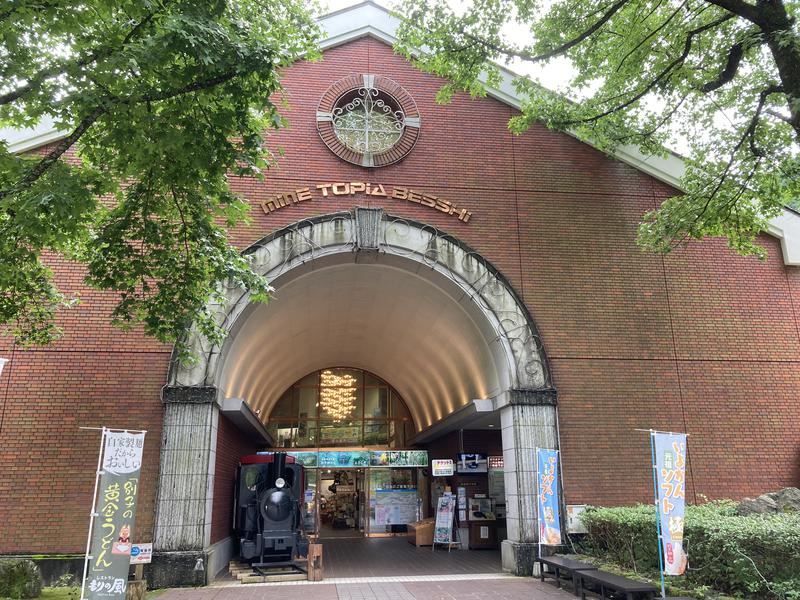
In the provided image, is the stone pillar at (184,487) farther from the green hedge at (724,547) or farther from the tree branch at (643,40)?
the tree branch at (643,40)

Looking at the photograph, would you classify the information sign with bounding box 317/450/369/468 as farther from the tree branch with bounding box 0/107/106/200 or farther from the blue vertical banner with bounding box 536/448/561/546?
the tree branch with bounding box 0/107/106/200

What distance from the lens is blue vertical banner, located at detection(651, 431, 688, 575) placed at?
7.73m

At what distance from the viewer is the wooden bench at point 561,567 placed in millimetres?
9055

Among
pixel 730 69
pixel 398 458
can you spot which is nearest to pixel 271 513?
pixel 398 458

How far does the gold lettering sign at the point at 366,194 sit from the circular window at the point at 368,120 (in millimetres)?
560

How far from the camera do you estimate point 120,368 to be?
10.8m

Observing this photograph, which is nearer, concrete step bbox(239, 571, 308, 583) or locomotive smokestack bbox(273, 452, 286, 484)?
concrete step bbox(239, 571, 308, 583)

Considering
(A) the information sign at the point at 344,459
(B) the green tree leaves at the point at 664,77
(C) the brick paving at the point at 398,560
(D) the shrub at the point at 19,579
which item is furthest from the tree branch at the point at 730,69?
(A) the information sign at the point at 344,459

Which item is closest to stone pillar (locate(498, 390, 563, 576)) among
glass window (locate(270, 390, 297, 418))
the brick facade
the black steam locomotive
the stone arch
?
the stone arch

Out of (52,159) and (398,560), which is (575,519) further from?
(52,159)

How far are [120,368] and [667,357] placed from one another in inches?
419

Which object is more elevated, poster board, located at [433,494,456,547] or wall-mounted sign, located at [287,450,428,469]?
wall-mounted sign, located at [287,450,428,469]

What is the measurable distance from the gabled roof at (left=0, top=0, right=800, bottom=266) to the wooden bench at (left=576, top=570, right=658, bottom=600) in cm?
866

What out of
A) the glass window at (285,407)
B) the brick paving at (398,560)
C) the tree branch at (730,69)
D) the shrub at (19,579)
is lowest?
the brick paving at (398,560)
